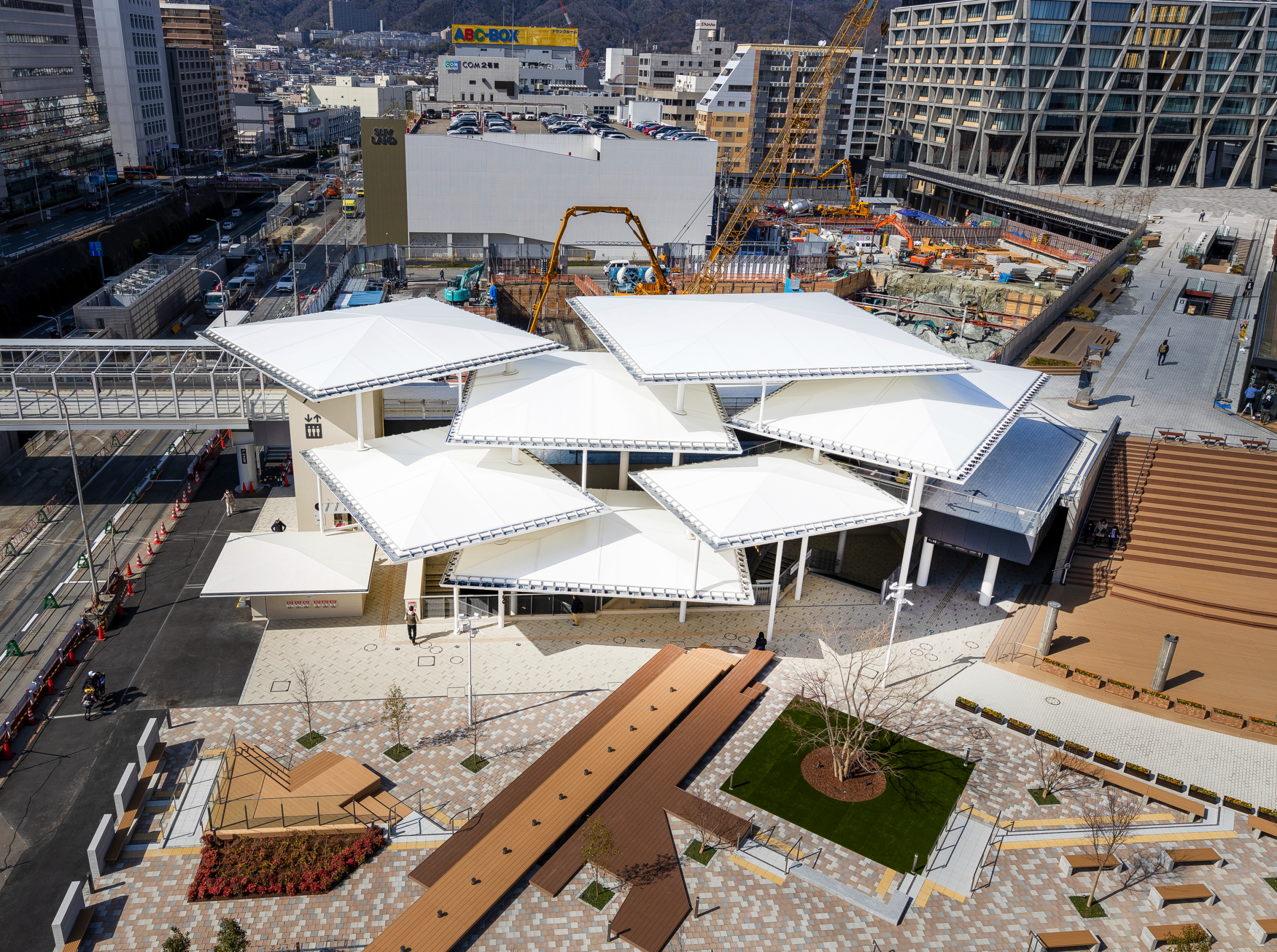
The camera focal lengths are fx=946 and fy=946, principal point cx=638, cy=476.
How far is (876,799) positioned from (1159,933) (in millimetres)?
8795

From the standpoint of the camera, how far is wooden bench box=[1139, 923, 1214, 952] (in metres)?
26.8

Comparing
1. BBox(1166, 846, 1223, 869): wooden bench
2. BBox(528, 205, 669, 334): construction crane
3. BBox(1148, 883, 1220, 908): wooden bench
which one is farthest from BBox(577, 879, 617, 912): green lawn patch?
BBox(528, 205, 669, 334): construction crane

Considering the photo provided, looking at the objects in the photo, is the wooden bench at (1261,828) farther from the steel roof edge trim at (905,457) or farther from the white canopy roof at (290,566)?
the white canopy roof at (290,566)

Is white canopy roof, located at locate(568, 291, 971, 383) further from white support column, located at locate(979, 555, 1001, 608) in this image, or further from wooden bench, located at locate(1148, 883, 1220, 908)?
wooden bench, located at locate(1148, 883, 1220, 908)

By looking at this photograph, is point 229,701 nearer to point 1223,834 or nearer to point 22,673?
point 22,673

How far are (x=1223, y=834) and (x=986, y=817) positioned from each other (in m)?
7.68

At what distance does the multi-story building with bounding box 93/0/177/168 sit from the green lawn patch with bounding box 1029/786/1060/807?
568 ft

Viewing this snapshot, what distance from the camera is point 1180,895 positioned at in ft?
91.9

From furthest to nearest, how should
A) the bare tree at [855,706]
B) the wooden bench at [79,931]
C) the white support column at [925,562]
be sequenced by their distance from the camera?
the white support column at [925,562] → the bare tree at [855,706] → the wooden bench at [79,931]

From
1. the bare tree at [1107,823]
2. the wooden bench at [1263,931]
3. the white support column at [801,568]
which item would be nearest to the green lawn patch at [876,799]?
A: the bare tree at [1107,823]

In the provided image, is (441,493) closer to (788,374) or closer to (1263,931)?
(788,374)

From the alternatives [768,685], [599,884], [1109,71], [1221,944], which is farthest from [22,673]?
[1109,71]

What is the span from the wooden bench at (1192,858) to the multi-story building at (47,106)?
426ft

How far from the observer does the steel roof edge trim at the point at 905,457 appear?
3828 centimetres
